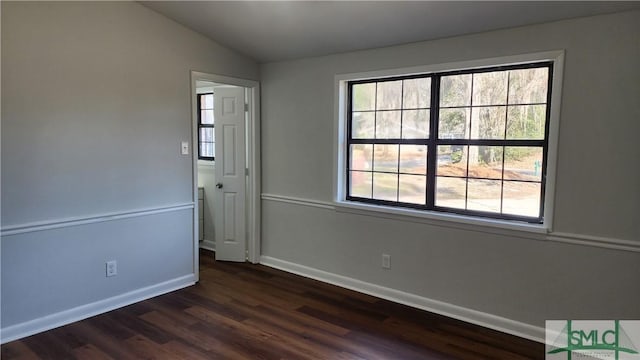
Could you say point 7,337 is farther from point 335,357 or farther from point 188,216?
point 335,357

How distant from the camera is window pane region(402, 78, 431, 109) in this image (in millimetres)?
3418

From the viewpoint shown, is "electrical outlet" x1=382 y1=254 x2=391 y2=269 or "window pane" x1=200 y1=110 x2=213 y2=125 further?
"window pane" x1=200 y1=110 x2=213 y2=125

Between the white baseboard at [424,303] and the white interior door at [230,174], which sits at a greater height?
the white interior door at [230,174]

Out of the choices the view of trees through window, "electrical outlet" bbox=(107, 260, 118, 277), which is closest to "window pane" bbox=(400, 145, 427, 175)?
the view of trees through window

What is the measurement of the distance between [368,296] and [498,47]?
2.29 meters

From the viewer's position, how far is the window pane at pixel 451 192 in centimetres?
330

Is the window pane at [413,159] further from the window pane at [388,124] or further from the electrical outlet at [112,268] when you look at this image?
the electrical outlet at [112,268]

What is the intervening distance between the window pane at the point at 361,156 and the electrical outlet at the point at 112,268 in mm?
2208

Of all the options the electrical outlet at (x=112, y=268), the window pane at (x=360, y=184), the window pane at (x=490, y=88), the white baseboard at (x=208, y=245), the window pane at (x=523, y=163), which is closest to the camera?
the window pane at (x=523, y=163)

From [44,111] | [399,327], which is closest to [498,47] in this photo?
[399,327]

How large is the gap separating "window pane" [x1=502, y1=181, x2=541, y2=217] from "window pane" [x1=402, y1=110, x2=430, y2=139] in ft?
2.53

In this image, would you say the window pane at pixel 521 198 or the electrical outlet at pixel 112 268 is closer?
the window pane at pixel 521 198

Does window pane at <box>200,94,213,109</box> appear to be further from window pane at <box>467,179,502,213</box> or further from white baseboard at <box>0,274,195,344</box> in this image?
window pane at <box>467,179,502,213</box>

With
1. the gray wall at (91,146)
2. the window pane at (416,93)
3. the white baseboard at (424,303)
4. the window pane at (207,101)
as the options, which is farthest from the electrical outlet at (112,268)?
the window pane at (416,93)
